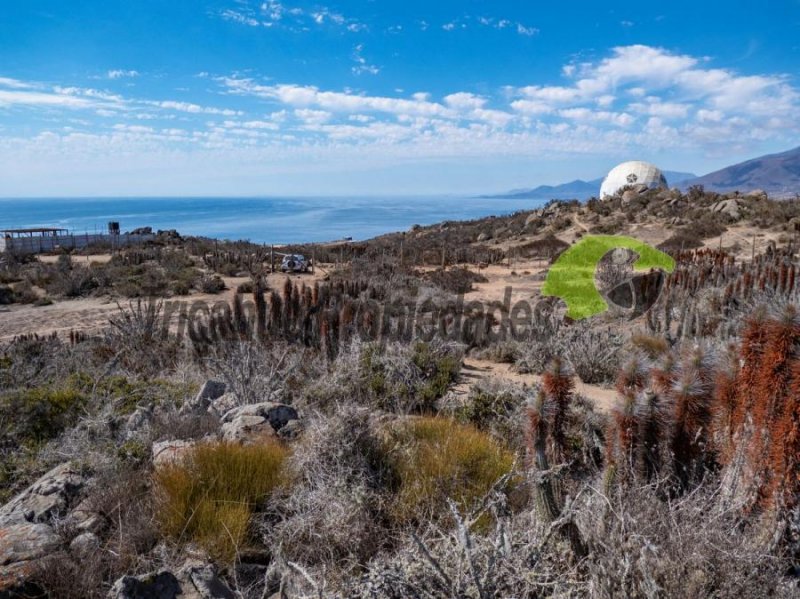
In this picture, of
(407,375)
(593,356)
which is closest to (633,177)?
(593,356)

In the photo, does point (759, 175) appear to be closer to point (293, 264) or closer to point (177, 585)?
point (293, 264)

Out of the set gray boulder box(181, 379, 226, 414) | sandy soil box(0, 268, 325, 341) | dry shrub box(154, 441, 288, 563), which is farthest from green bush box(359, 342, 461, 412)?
sandy soil box(0, 268, 325, 341)

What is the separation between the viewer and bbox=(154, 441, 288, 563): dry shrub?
2908 millimetres

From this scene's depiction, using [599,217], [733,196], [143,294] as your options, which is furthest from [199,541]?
[733,196]

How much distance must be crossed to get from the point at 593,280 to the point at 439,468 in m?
13.2

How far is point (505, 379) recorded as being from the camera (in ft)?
23.5

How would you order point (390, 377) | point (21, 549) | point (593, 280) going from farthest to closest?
1. point (593, 280)
2. point (390, 377)
3. point (21, 549)

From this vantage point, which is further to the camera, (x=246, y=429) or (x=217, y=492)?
(x=246, y=429)

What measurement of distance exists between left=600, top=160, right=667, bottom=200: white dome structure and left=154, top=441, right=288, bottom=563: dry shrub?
45.3m

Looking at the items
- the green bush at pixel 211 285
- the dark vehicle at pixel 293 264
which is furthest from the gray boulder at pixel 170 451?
the dark vehicle at pixel 293 264

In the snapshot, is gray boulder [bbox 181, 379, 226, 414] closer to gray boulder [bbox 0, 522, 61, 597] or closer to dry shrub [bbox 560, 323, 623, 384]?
gray boulder [bbox 0, 522, 61, 597]

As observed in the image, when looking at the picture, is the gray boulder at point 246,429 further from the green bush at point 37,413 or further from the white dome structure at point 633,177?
the white dome structure at point 633,177

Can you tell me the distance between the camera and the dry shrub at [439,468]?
3291 millimetres

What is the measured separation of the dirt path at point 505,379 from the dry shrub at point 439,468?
2.32 metres
